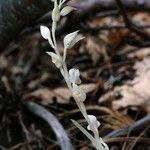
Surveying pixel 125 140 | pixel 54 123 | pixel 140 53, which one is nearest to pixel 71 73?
pixel 125 140

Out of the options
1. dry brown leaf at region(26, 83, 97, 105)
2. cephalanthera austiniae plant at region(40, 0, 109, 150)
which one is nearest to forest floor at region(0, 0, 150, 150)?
dry brown leaf at region(26, 83, 97, 105)

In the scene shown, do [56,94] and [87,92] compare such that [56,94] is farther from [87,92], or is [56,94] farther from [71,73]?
[71,73]

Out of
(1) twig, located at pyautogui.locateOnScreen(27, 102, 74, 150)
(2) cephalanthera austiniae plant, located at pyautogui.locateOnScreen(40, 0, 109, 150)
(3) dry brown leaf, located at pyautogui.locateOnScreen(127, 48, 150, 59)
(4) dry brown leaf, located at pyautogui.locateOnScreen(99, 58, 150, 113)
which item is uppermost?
(2) cephalanthera austiniae plant, located at pyautogui.locateOnScreen(40, 0, 109, 150)

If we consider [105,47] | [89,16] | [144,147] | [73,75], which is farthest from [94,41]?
[73,75]

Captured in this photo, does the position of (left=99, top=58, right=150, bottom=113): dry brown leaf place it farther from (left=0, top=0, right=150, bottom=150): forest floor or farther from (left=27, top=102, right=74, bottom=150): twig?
(left=27, top=102, right=74, bottom=150): twig

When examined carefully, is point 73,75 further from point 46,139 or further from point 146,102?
point 146,102

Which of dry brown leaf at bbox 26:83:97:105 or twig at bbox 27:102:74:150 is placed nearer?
twig at bbox 27:102:74:150
